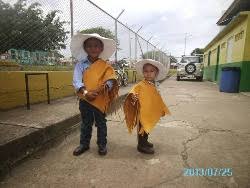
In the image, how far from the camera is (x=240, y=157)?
2990 mm

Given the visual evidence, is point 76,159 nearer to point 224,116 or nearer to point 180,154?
point 180,154

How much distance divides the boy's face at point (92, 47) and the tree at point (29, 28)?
2.26m

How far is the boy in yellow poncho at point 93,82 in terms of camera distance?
9.56 feet

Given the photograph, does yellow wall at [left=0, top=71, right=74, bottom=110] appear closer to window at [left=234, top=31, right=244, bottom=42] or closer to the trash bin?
the trash bin

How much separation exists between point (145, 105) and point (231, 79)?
854 cm

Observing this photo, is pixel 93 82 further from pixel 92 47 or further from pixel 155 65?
pixel 155 65

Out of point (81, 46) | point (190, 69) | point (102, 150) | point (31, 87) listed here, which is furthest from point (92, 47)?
point (190, 69)

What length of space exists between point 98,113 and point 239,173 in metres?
1.71

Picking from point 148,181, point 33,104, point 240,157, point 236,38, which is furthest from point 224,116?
point 236,38

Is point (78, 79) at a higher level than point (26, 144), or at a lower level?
higher

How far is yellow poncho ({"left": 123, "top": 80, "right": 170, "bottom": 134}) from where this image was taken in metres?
3.06

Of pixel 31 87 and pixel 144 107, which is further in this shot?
pixel 31 87

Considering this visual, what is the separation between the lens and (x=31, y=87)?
4992mm

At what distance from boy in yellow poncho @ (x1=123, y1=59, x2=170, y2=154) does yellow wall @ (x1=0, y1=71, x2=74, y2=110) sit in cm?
247
